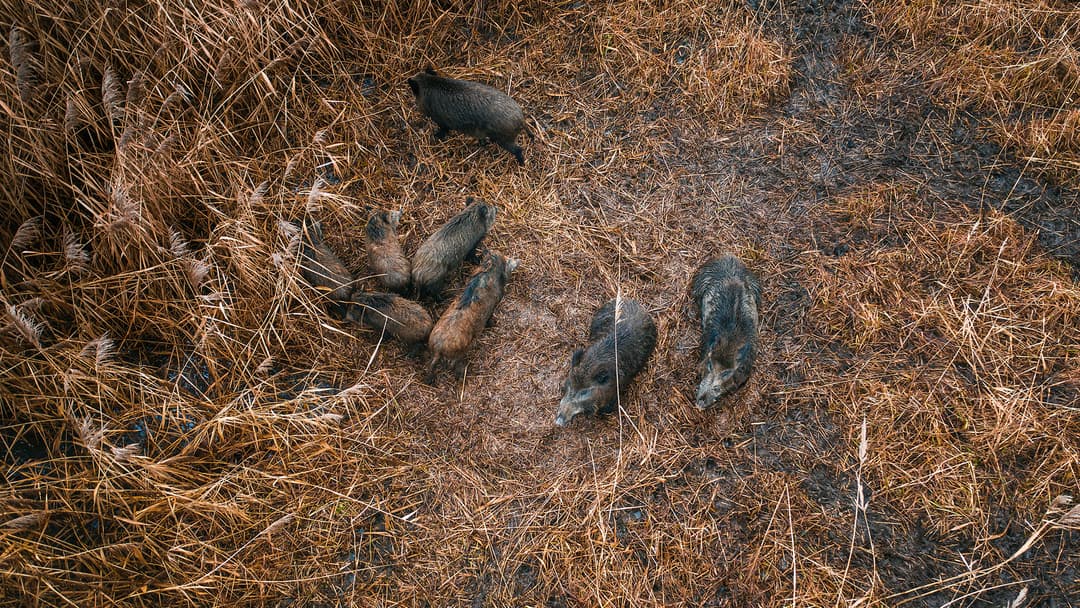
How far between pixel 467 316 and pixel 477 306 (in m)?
0.10

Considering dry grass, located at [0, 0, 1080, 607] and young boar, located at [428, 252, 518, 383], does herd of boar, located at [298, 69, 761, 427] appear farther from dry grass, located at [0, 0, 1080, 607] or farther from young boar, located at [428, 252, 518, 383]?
dry grass, located at [0, 0, 1080, 607]

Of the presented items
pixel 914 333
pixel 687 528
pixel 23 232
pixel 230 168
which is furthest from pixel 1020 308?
pixel 23 232

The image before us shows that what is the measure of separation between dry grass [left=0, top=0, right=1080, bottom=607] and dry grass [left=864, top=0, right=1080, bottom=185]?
81cm

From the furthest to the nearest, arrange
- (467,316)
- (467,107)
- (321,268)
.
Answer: (467,107), (321,268), (467,316)

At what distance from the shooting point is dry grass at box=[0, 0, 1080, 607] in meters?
3.02

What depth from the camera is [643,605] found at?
3.06m

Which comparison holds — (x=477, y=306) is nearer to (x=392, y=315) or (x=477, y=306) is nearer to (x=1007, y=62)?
(x=392, y=315)

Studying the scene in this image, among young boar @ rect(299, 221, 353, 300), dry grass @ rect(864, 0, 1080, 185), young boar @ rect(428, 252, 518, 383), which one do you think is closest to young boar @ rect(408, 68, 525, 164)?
young boar @ rect(428, 252, 518, 383)

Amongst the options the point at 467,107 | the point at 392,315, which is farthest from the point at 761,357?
the point at 467,107

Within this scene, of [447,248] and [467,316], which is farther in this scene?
[447,248]

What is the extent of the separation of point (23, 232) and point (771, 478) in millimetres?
4328

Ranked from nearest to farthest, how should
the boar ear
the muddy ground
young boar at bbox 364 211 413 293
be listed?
the muddy ground < the boar ear < young boar at bbox 364 211 413 293

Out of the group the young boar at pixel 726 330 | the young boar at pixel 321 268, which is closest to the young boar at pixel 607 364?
the young boar at pixel 726 330

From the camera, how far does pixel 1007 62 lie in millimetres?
4340
